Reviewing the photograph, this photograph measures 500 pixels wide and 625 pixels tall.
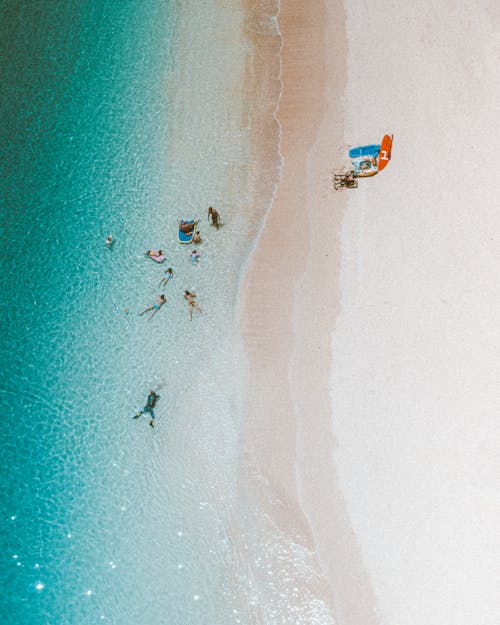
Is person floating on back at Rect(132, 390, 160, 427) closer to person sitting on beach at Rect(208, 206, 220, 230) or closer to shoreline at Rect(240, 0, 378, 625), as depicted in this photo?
shoreline at Rect(240, 0, 378, 625)

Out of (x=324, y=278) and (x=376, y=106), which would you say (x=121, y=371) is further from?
(x=376, y=106)

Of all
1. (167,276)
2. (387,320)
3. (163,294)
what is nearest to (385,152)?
(387,320)

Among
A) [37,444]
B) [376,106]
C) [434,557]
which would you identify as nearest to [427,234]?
[376,106]

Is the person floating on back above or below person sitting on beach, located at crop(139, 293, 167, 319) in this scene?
below

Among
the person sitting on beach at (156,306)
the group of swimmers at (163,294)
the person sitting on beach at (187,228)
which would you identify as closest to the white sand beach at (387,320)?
the group of swimmers at (163,294)

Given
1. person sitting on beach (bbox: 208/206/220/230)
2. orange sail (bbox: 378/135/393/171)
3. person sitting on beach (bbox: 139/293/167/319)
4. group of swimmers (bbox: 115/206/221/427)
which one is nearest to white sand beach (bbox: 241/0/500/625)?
orange sail (bbox: 378/135/393/171)

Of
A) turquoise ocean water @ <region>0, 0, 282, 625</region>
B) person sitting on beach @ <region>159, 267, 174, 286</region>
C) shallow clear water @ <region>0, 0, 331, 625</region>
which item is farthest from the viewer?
person sitting on beach @ <region>159, 267, 174, 286</region>

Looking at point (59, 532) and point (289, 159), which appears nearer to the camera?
point (59, 532)

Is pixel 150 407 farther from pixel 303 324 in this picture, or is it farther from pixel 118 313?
pixel 303 324
